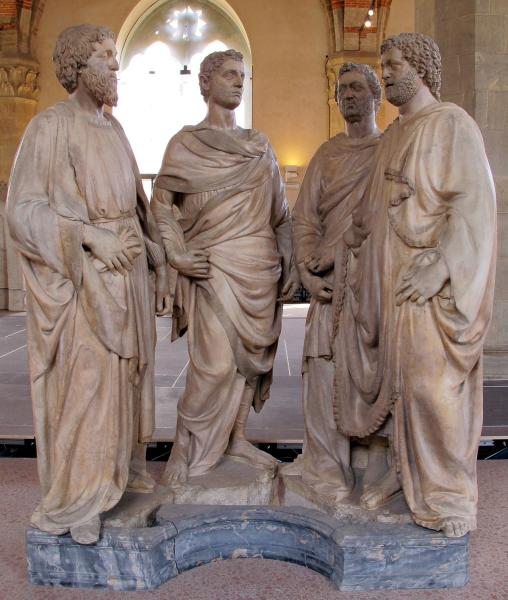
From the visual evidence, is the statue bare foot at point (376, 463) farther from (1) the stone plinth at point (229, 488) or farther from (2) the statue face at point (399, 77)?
(2) the statue face at point (399, 77)

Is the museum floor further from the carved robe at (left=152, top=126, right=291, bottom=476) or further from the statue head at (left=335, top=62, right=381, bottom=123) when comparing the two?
the statue head at (left=335, top=62, right=381, bottom=123)

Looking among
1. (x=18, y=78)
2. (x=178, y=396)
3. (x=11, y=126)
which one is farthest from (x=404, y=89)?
(x=18, y=78)

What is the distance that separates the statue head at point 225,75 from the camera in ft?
10.8

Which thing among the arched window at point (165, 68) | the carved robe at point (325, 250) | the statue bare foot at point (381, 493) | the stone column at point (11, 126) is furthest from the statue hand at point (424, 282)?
the arched window at point (165, 68)

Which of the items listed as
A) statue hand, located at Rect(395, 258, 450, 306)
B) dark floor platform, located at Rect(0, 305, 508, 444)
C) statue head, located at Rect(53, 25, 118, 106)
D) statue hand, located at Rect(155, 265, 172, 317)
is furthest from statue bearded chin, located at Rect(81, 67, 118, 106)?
dark floor platform, located at Rect(0, 305, 508, 444)

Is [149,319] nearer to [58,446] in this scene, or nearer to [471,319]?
[58,446]

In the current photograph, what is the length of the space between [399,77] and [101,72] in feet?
3.74

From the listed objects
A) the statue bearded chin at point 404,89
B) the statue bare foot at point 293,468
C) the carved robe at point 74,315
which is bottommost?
the statue bare foot at point 293,468

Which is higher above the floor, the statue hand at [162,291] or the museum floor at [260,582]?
the statue hand at [162,291]

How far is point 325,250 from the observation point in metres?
3.29

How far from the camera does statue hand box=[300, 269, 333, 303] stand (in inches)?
129

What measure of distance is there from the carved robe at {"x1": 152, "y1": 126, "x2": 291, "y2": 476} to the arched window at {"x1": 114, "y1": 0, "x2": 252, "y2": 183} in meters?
13.7

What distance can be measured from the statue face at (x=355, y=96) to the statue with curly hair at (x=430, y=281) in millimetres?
354

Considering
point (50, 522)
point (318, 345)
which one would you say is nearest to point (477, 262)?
point (318, 345)
